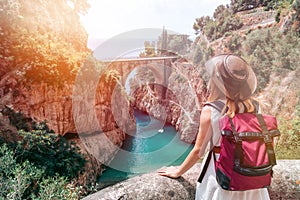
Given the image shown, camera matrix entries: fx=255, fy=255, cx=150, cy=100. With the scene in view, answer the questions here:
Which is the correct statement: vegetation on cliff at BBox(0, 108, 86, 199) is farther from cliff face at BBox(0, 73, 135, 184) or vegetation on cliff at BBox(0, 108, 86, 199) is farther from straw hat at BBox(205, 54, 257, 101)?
straw hat at BBox(205, 54, 257, 101)

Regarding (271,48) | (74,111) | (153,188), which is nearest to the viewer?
(153,188)

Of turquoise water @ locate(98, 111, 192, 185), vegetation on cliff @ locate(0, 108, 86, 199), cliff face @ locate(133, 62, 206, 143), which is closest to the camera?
vegetation on cliff @ locate(0, 108, 86, 199)

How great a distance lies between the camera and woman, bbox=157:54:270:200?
67 centimetres

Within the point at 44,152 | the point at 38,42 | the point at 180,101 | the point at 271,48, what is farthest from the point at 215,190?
the point at 180,101

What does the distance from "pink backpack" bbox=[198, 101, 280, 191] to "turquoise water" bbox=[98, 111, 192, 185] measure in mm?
4448

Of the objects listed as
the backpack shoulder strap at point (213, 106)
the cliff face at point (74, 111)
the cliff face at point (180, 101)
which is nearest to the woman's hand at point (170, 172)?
the backpack shoulder strap at point (213, 106)

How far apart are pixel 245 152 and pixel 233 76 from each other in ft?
0.64

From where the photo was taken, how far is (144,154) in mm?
6223

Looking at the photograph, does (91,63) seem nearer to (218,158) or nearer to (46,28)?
(46,28)

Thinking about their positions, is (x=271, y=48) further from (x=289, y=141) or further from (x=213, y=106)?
(x=213, y=106)

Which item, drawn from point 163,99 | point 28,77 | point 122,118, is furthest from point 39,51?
point 163,99

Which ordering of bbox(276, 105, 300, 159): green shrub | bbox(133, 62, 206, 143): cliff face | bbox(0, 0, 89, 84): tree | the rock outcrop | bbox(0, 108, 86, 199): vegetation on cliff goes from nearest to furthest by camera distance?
1. the rock outcrop
2. bbox(0, 108, 86, 199): vegetation on cliff
3. bbox(276, 105, 300, 159): green shrub
4. bbox(0, 0, 89, 84): tree
5. bbox(133, 62, 206, 143): cliff face

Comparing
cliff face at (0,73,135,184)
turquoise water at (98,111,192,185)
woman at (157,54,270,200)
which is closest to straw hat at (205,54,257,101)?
woman at (157,54,270,200)

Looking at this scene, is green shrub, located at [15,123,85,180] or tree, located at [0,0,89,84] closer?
green shrub, located at [15,123,85,180]
